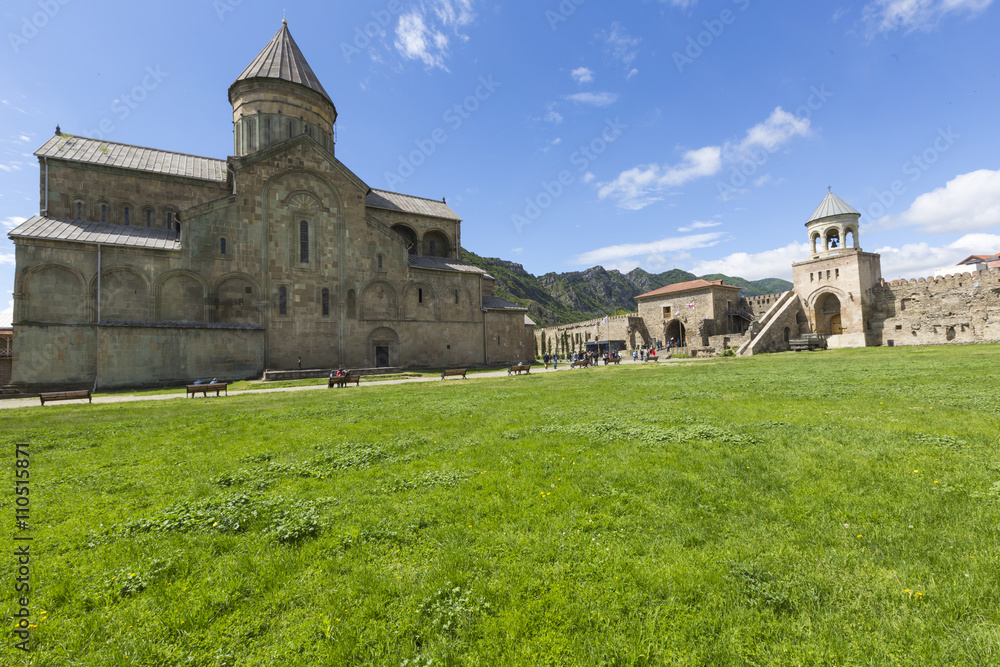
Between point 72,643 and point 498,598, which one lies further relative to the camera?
point 498,598

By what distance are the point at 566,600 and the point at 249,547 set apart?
308cm

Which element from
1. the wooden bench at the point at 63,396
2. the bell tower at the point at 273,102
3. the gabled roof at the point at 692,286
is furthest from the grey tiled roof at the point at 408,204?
the gabled roof at the point at 692,286

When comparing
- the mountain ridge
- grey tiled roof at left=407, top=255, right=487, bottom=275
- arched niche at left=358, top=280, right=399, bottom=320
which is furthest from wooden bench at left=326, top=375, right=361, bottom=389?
the mountain ridge

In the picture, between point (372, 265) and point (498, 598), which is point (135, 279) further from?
point (498, 598)

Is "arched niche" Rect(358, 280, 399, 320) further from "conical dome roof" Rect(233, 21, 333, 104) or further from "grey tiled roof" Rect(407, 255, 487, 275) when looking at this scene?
"conical dome roof" Rect(233, 21, 333, 104)

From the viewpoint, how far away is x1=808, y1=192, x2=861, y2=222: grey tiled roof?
38.9 m

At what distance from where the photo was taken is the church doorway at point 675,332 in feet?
155

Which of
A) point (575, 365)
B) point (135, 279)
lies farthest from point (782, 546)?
point (135, 279)

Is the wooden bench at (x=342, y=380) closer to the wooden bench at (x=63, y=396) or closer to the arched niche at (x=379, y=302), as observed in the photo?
the wooden bench at (x=63, y=396)

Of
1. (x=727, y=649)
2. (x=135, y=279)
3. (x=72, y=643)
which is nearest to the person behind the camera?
(x=727, y=649)

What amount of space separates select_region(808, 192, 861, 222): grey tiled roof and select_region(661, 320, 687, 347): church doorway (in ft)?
51.8

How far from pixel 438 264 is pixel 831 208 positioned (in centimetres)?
3745

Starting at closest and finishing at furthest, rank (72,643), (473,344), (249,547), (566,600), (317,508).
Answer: (72,643)
(566,600)
(249,547)
(317,508)
(473,344)

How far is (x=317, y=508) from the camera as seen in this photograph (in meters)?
4.83
